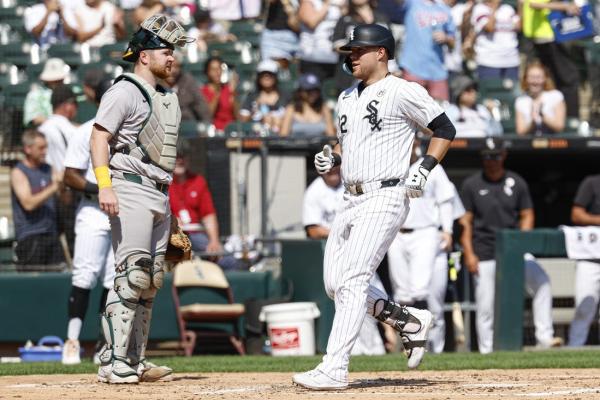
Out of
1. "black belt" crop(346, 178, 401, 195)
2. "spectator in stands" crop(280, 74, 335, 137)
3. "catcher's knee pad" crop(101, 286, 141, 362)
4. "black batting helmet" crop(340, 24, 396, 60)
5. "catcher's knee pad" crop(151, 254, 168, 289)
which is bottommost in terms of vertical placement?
"catcher's knee pad" crop(101, 286, 141, 362)

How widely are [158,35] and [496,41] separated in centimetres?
816

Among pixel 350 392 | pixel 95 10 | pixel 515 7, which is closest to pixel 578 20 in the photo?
pixel 515 7

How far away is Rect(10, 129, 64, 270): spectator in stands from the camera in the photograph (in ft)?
35.7

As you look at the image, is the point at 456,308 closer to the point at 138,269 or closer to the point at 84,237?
the point at 84,237

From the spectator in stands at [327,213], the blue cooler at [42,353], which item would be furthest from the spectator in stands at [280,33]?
the blue cooler at [42,353]

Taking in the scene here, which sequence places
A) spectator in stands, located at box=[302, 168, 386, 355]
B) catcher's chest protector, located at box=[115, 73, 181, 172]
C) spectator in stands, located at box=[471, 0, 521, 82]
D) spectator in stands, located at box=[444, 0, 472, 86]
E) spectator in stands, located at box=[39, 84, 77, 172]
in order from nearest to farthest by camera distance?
1. catcher's chest protector, located at box=[115, 73, 181, 172]
2. spectator in stands, located at box=[302, 168, 386, 355]
3. spectator in stands, located at box=[39, 84, 77, 172]
4. spectator in stands, located at box=[444, 0, 472, 86]
5. spectator in stands, located at box=[471, 0, 521, 82]

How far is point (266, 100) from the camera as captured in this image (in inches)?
525

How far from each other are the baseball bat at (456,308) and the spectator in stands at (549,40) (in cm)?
361

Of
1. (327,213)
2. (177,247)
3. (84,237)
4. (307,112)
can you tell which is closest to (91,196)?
(84,237)

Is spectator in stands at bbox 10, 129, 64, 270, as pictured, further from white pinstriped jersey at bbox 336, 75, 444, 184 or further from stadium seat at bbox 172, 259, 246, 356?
white pinstriped jersey at bbox 336, 75, 444, 184

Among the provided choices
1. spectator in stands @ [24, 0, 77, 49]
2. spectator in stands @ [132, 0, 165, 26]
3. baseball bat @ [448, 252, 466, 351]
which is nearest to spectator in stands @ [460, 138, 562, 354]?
baseball bat @ [448, 252, 466, 351]

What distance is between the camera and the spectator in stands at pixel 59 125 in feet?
36.1

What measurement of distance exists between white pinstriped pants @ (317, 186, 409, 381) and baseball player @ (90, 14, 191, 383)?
1.01 m

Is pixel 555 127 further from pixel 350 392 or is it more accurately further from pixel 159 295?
pixel 350 392
